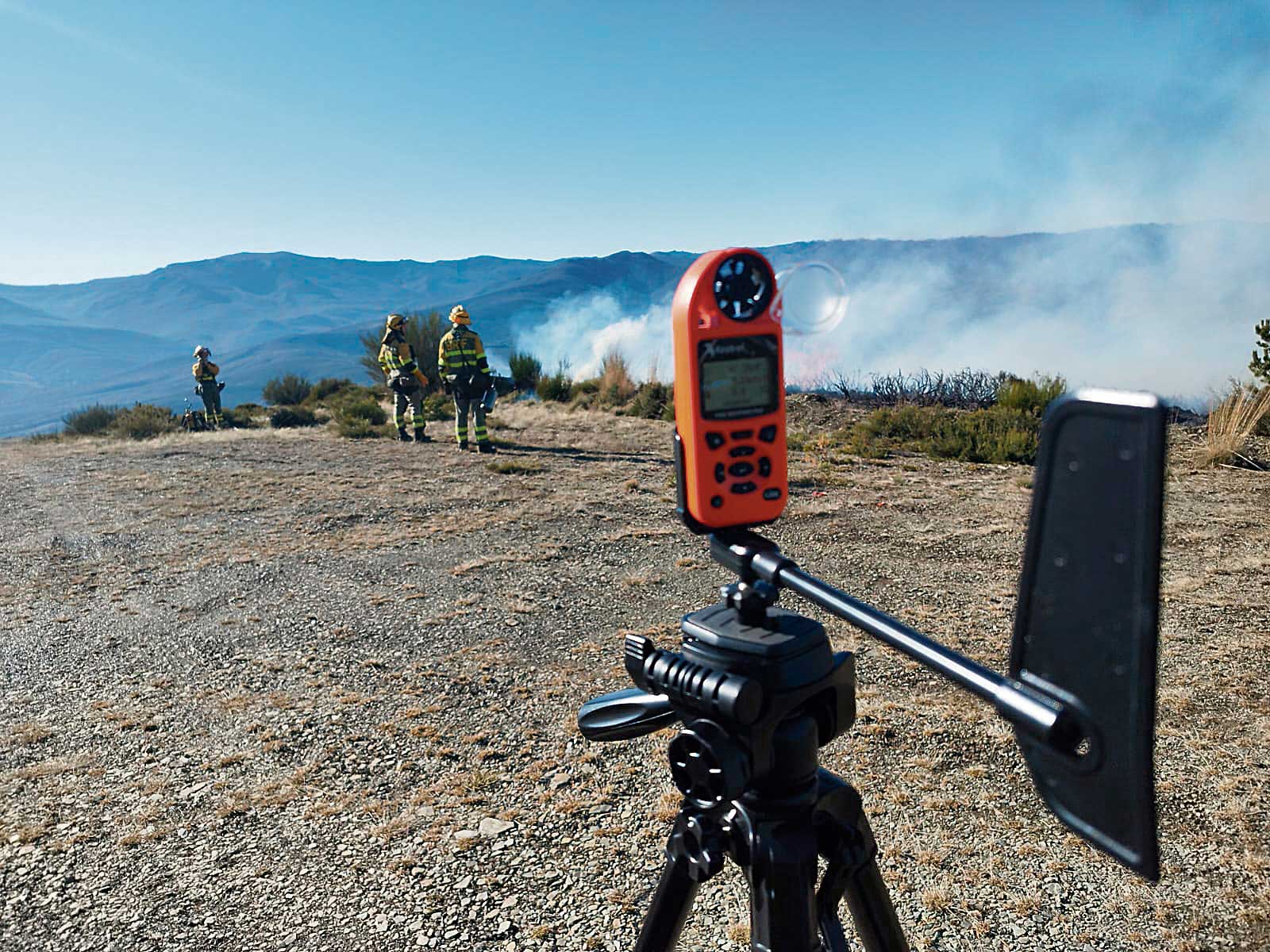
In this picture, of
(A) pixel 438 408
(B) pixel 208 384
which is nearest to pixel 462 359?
(A) pixel 438 408

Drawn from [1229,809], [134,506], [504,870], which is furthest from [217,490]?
[1229,809]

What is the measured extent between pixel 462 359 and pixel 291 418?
6.24 meters

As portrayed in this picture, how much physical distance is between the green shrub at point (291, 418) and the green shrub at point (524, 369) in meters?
4.09

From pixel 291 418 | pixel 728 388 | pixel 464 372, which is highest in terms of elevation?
pixel 728 388

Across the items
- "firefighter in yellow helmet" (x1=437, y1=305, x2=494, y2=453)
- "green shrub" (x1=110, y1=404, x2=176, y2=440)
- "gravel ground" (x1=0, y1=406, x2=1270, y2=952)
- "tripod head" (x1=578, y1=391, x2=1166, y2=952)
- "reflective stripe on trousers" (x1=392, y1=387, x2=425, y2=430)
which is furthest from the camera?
"green shrub" (x1=110, y1=404, x2=176, y2=440)

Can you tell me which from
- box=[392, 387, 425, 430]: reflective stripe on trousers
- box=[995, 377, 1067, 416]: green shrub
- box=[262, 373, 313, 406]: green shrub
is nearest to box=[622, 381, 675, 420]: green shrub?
box=[392, 387, 425, 430]: reflective stripe on trousers

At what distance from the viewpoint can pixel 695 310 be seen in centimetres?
109

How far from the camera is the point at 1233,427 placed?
802cm

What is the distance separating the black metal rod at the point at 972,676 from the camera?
0.60 meters

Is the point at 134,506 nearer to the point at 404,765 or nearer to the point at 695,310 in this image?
the point at 404,765

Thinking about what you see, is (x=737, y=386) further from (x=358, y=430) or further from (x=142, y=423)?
(x=142, y=423)

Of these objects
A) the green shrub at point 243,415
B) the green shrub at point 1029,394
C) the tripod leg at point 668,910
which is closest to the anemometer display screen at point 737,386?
the tripod leg at point 668,910

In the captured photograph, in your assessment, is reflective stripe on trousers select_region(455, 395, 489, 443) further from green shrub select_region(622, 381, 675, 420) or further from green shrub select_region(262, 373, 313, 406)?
green shrub select_region(262, 373, 313, 406)

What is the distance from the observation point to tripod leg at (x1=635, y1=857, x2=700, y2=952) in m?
1.29
